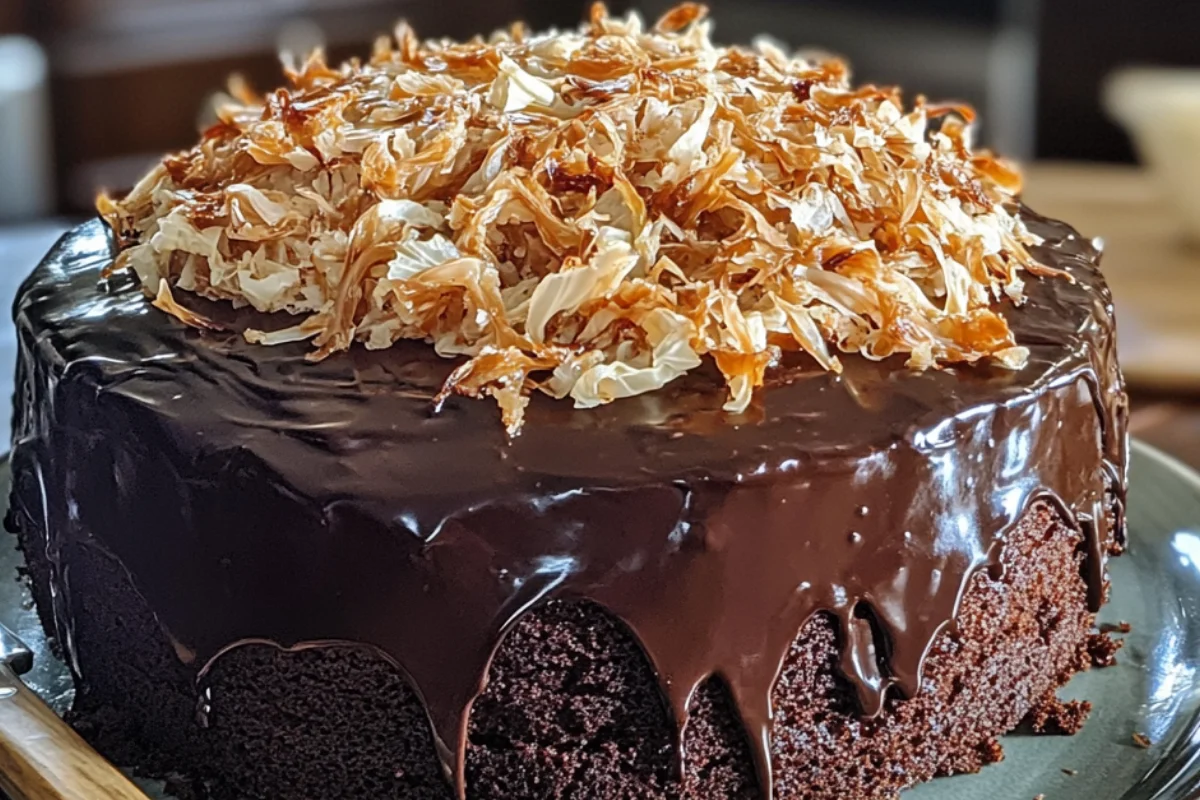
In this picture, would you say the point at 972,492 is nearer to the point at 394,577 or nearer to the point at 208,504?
the point at 394,577

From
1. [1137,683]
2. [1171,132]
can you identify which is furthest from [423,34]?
[1137,683]

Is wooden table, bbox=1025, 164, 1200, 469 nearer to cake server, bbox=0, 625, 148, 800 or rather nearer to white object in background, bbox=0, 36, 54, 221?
cake server, bbox=0, 625, 148, 800

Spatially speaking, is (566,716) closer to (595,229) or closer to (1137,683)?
(595,229)

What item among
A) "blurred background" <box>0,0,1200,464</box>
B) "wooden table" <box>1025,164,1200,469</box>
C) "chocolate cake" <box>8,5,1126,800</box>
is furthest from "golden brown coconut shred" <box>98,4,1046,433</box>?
"blurred background" <box>0,0,1200,464</box>

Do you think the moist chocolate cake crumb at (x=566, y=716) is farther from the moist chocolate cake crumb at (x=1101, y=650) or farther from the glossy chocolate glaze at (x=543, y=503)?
the moist chocolate cake crumb at (x=1101, y=650)

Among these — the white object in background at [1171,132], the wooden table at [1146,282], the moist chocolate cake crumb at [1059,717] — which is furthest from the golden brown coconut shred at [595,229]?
the white object in background at [1171,132]

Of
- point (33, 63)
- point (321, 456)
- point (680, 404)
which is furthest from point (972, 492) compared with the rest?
point (33, 63)
